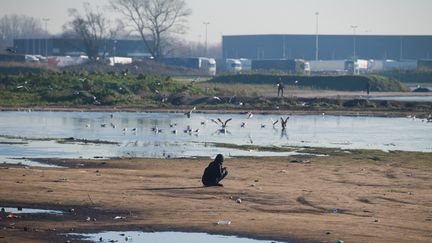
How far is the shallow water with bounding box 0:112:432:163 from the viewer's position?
4219 cm

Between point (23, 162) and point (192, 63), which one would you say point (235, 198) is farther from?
point (192, 63)

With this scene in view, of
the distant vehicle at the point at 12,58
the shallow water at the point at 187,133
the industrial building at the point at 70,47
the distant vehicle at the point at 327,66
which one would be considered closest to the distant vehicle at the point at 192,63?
the industrial building at the point at 70,47

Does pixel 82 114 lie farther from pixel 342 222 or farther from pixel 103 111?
pixel 342 222

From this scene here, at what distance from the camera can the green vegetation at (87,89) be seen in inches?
3036

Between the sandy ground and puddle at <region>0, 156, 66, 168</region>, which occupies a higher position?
puddle at <region>0, 156, 66, 168</region>

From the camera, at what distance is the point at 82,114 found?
2665 inches

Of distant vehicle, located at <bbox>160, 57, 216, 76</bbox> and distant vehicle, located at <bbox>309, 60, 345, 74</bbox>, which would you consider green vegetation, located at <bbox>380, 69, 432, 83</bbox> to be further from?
distant vehicle, located at <bbox>160, 57, 216, 76</bbox>

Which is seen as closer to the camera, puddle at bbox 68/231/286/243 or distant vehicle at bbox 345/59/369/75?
puddle at bbox 68/231/286/243

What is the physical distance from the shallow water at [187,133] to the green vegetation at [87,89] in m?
8.32

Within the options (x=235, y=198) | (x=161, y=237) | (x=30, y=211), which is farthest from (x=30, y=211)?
(x=235, y=198)

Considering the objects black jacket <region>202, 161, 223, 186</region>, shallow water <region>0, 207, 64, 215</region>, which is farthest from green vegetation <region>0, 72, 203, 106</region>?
shallow water <region>0, 207, 64, 215</region>

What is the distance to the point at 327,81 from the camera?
350 feet

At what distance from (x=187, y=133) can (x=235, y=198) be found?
2411cm

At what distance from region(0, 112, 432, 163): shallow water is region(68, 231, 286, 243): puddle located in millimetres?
15530
